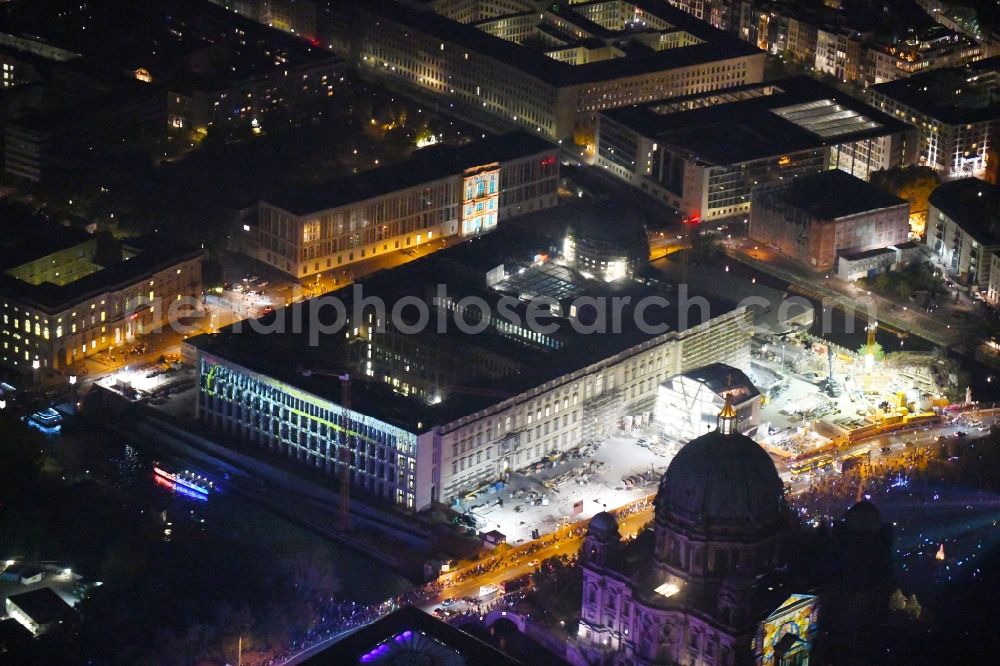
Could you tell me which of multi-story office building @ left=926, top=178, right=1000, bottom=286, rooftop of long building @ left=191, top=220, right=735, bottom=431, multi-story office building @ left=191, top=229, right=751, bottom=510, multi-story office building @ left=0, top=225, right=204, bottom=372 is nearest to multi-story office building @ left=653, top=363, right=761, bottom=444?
multi-story office building @ left=191, top=229, right=751, bottom=510

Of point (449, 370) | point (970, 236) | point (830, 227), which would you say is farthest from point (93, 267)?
point (970, 236)

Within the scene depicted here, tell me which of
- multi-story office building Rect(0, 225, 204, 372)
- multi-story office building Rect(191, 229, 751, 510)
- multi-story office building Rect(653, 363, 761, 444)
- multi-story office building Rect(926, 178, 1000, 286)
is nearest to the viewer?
multi-story office building Rect(191, 229, 751, 510)

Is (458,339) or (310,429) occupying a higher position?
(458,339)

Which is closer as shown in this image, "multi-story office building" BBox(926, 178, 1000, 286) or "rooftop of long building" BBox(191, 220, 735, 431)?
"rooftop of long building" BBox(191, 220, 735, 431)

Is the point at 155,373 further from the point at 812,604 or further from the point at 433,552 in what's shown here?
the point at 812,604

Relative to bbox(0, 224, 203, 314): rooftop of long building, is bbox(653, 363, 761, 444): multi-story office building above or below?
below

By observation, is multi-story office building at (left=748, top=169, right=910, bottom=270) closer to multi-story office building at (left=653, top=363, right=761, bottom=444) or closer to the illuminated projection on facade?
multi-story office building at (left=653, top=363, right=761, bottom=444)

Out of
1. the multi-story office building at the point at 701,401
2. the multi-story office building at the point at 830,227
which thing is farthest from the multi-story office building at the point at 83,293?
the multi-story office building at the point at 830,227

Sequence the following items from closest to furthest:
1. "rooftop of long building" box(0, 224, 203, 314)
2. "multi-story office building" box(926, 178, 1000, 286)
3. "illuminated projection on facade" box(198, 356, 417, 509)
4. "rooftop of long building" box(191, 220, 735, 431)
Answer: "illuminated projection on facade" box(198, 356, 417, 509)
"rooftop of long building" box(191, 220, 735, 431)
"rooftop of long building" box(0, 224, 203, 314)
"multi-story office building" box(926, 178, 1000, 286)

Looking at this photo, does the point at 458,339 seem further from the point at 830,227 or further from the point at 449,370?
the point at 830,227
